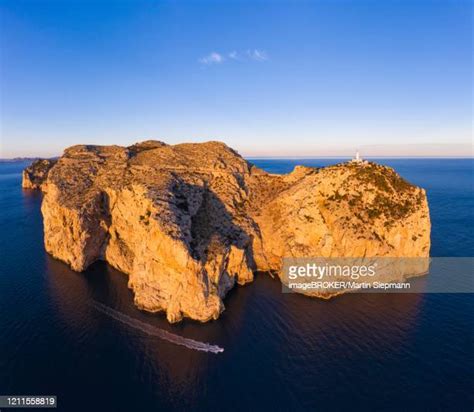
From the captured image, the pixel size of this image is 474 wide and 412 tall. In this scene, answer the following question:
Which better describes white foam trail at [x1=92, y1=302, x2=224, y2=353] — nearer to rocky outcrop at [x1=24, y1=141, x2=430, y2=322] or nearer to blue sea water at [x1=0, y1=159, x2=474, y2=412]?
blue sea water at [x1=0, y1=159, x2=474, y2=412]

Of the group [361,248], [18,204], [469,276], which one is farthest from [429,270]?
[18,204]

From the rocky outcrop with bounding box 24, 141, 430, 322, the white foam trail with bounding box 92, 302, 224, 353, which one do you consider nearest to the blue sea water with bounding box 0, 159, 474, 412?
the white foam trail with bounding box 92, 302, 224, 353

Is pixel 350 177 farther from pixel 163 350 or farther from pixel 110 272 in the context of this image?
pixel 110 272

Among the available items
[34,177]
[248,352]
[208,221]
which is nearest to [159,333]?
[248,352]

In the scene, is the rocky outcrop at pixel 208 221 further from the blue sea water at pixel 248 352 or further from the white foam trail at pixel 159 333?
the blue sea water at pixel 248 352

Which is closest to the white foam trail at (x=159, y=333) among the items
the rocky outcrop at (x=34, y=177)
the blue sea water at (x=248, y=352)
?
the blue sea water at (x=248, y=352)

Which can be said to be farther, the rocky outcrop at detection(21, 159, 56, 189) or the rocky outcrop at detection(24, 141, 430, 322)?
the rocky outcrop at detection(21, 159, 56, 189)

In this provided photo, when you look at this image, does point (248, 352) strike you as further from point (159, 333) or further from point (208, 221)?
point (208, 221)
